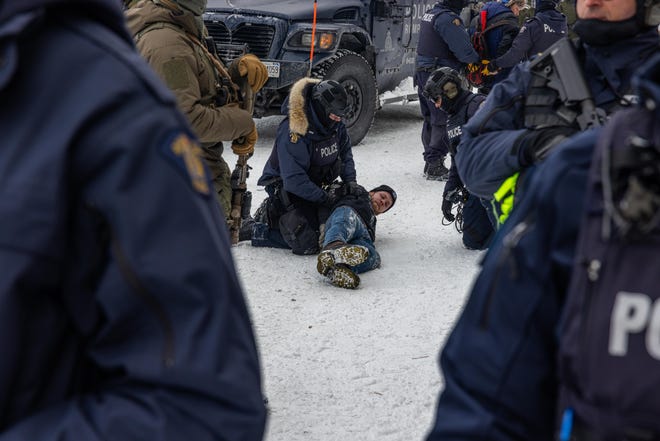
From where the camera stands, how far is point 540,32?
870cm

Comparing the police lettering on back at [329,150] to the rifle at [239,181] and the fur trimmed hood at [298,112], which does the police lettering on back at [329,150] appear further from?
the rifle at [239,181]

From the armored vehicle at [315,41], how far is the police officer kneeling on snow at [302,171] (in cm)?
266

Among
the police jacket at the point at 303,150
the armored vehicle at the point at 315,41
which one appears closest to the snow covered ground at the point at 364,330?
the police jacket at the point at 303,150

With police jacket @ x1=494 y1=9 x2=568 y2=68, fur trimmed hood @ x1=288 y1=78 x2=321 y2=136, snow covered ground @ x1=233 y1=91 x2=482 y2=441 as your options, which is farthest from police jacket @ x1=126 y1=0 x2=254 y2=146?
police jacket @ x1=494 y1=9 x2=568 y2=68

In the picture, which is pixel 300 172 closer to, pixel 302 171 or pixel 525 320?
pixel 302 171

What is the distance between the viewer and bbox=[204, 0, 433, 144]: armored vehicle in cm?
898

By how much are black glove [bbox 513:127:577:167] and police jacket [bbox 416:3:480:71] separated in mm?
5949

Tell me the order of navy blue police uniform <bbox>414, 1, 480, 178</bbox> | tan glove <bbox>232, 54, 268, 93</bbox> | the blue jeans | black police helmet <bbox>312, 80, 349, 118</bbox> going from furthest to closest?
navy blue police uniform <bbox>414, 1, 480, 178</bbox> < black police helmet <bbox>312, 80, 349, 118</bbox> < the blue jeans < tan glove <bbox>232, 54, 268, 93</bbox>

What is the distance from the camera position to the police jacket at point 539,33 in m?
8.67

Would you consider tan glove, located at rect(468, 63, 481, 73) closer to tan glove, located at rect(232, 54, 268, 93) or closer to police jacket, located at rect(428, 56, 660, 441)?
tan glove, located at rect(232, 54, 268, 93)

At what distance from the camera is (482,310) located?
1.32 metres

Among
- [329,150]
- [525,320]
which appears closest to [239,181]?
[329,150]

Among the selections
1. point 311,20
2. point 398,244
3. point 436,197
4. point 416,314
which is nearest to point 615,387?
point 416,314

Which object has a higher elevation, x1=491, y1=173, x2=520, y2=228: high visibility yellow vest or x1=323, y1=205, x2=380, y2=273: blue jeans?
x1=491, y1=173, x2=520, y2=228: high visibility yellow vest
